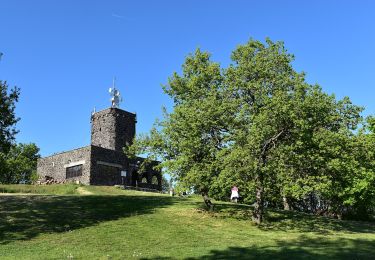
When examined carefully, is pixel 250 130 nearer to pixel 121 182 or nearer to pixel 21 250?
pixel 21 250

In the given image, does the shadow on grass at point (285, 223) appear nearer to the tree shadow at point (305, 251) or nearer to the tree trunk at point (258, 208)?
the tree trunk at point (258, 208)

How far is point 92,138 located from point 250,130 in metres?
49.2

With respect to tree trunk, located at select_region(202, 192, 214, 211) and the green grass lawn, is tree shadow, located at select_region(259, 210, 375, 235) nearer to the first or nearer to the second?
the green grass lawn

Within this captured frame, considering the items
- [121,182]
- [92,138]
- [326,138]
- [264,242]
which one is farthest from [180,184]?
[92,138]

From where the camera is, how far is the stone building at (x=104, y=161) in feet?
190

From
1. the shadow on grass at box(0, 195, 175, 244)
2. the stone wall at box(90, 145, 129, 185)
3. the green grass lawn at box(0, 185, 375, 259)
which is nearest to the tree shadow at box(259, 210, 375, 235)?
the green grass lawn at box(0, 185, 375, 259)

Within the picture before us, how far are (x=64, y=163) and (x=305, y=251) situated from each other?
157 feet

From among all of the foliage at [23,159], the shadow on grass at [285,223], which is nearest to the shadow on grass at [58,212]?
the shadow on grass at [285,223]

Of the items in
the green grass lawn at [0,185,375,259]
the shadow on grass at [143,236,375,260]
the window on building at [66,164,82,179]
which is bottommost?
the shadow on grass at [143,236,375,260]

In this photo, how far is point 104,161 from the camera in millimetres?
59438

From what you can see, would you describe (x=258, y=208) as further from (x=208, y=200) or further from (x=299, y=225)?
(x=208, y=200)

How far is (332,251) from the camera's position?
18734mm

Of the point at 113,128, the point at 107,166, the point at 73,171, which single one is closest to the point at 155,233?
the point at 107,166

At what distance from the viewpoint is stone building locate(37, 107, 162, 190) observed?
58.1 meters
